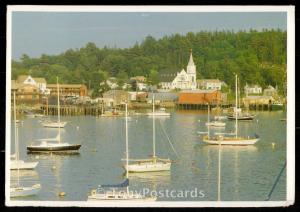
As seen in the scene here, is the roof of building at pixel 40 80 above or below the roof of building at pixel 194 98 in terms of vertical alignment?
above

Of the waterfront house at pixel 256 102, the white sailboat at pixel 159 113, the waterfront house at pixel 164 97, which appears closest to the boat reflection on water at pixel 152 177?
the white sailboat at pixel 159 113

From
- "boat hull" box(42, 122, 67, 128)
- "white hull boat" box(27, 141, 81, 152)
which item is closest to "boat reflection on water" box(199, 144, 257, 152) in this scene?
"white hull boat" box(27, 141, 81, 152)

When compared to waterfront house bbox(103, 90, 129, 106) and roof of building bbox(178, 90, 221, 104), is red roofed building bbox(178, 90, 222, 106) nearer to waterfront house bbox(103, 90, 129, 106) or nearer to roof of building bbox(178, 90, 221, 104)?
roof of building bbox(178, 90, 221, 104)

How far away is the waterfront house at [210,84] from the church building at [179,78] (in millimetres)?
67

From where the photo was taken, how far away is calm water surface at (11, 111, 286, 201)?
8734 mm

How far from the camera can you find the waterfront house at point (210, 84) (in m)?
9.03

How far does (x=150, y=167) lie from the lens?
29.2ft

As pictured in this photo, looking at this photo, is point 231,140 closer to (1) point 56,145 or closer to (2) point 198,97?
(2) point 198,97

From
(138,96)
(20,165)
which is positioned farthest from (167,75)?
(20,165)

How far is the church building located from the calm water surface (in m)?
0.34

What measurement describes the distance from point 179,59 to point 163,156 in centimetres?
103

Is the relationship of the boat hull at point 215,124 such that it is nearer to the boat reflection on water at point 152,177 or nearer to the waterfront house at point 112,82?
the boat reflection on water at point 152,177
